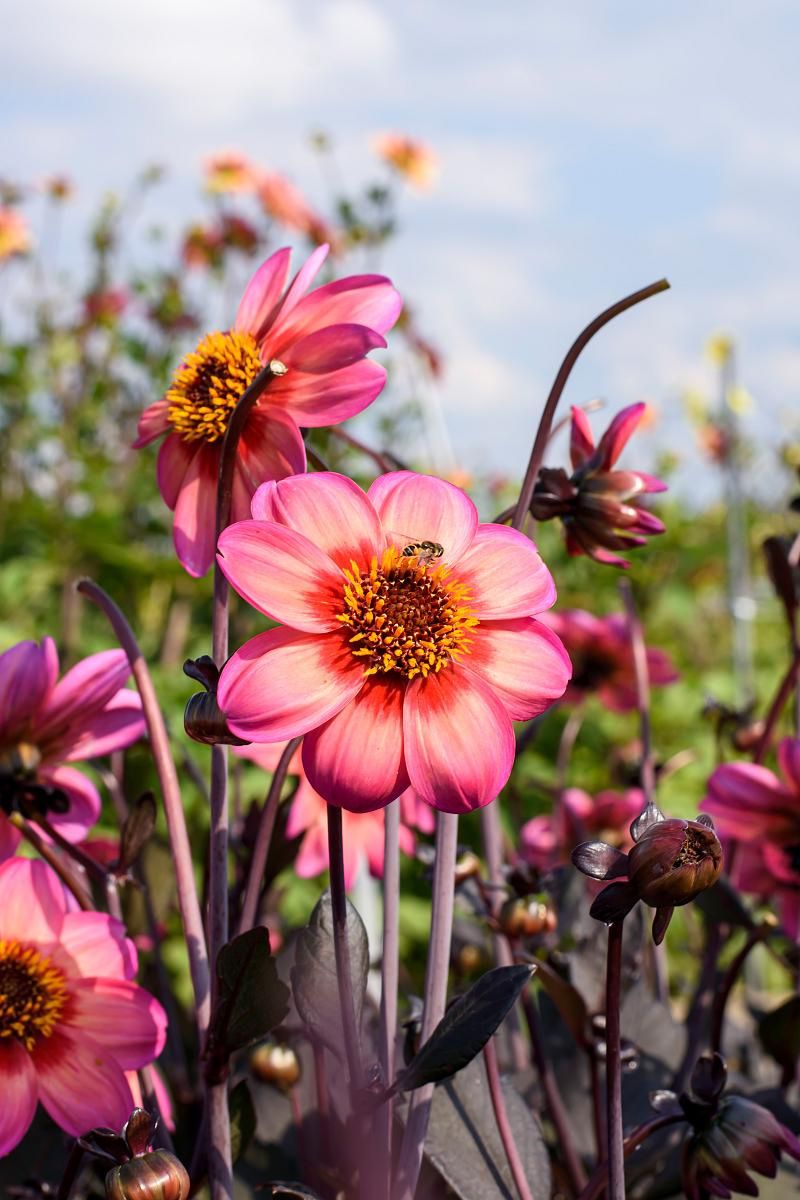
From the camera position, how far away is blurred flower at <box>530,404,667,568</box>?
52cm

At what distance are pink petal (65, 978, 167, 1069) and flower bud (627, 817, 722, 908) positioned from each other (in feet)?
0.73

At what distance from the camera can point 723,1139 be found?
46 centimetres

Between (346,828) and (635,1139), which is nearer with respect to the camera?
(635,1139)

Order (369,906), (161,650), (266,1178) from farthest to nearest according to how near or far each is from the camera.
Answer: (161,650) → (369,906) → (266,1178)

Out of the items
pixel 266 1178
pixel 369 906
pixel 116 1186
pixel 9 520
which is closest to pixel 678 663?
pixel 9 520

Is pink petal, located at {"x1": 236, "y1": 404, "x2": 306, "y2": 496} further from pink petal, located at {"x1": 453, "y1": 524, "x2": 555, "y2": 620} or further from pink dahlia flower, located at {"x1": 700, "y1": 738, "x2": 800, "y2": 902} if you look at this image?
pink dahlia flower, located at {"x1": 700, "y1": 738, "x2": 800, "y2": 902}

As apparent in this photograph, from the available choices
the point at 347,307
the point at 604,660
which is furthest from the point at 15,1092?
the point at 604,660

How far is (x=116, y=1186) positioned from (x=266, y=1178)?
0.25m

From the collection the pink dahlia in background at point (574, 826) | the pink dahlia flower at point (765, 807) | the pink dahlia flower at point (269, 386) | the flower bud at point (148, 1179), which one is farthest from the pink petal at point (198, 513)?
the pink dahlia in background at point (574, 826)

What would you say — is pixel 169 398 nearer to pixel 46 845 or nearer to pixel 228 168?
pixel 46 845

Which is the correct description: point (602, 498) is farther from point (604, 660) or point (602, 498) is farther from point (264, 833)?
point (604, 660)

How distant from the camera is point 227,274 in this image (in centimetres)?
315

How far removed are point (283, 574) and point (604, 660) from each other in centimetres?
72

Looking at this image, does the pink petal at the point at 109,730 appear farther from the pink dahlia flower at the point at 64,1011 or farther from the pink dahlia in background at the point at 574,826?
the pink dahlia in background at the point at 574,826
